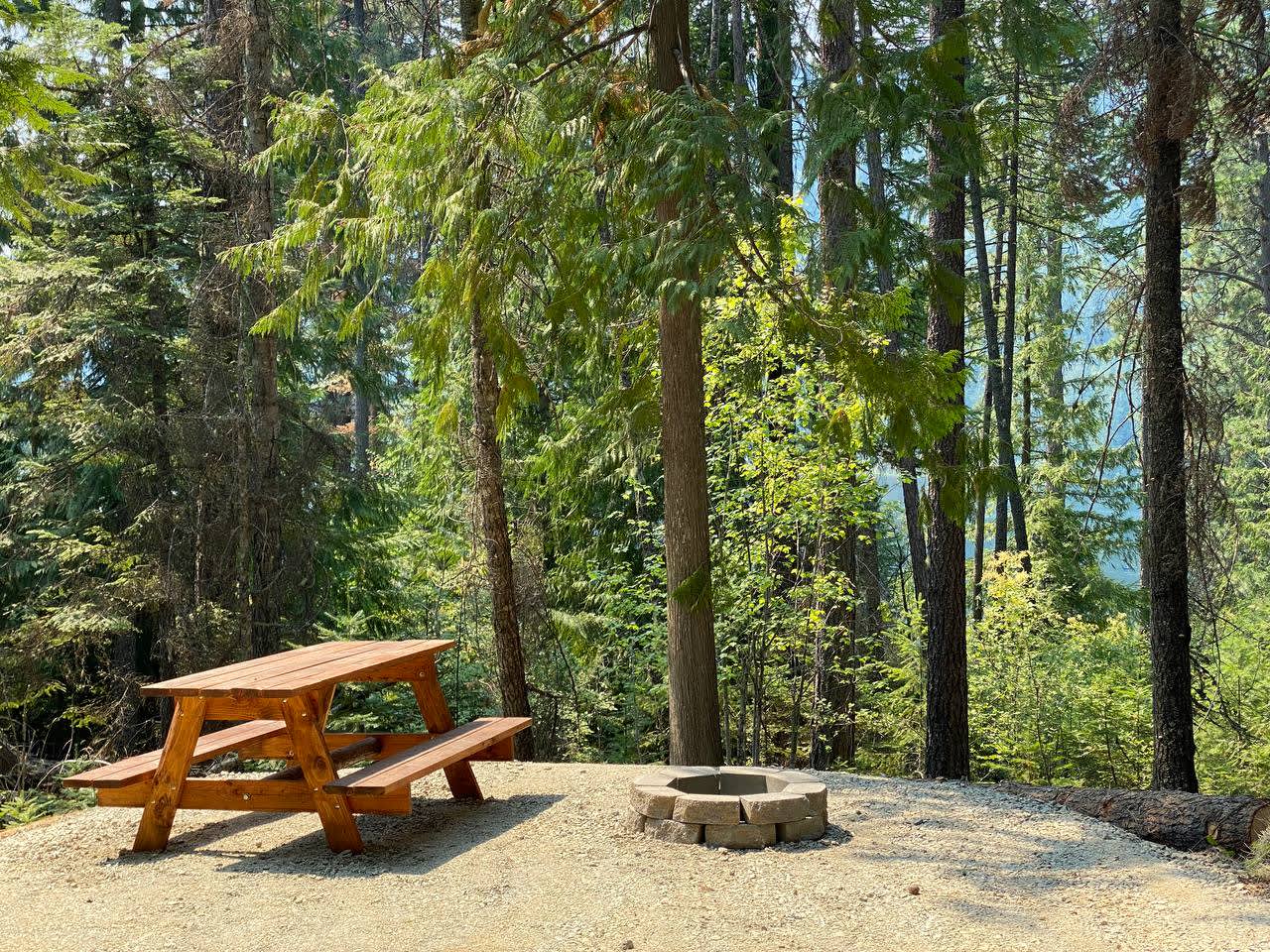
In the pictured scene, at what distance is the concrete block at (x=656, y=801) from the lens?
5719 mm

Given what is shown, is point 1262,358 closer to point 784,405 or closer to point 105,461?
point 784,405

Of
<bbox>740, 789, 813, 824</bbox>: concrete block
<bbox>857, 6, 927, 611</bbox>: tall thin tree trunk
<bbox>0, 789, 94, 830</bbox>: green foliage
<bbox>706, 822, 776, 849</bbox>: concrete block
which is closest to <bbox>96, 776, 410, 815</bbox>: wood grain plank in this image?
<bbox>706, 822, 776, 849</bbox>: concrete block

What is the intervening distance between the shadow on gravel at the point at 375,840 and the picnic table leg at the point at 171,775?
0.09 m

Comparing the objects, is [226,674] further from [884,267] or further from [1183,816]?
[1183,816]

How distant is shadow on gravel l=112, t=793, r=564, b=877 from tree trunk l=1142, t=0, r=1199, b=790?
446cm

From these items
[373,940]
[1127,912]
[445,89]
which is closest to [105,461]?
[445,89]

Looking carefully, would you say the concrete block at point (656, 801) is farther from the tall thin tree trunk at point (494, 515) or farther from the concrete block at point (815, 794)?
the tall thin tree trunk at point (494, 515)

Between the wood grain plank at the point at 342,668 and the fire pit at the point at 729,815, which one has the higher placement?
the wood grain plank at the point at 342,668

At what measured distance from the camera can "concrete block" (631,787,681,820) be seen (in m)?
5.72

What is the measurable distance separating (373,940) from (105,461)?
677cm

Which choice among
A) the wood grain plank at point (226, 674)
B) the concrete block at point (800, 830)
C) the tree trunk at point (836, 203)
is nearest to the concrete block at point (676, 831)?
the concrete block at point (800, 830)

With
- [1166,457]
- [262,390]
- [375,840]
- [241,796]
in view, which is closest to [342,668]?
[241,796]

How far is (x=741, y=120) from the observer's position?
712 cm

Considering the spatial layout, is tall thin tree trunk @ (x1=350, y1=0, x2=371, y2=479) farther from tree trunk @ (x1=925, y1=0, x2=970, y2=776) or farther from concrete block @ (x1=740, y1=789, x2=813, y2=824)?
concrete block @ (x1=740, y1=789, x2=813, y2=824)
